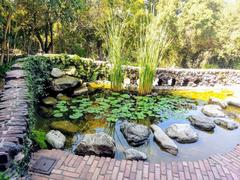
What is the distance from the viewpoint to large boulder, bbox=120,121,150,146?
3.46 meters

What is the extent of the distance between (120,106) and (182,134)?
4.79 ft

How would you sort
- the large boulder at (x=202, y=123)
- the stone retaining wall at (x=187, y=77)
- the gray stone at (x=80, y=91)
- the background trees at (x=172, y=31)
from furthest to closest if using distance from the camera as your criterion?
the background trees at (x=172, y=31)
the stone retaining wall at (x=187, y=77)
the gray stone at (x=80, y=91)
the large boulder at (x=202, y=123)

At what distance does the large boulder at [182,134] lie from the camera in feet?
11.8

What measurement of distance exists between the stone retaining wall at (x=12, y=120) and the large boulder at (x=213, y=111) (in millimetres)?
3333

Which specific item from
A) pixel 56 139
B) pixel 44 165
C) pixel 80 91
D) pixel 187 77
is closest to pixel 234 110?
pixel 187 77

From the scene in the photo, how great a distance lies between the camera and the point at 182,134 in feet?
12.0

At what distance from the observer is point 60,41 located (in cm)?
1034

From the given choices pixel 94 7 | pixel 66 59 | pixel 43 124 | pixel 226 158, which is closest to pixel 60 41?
pixel 94 7

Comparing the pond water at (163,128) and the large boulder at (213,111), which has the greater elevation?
the large boulder at (213,111)

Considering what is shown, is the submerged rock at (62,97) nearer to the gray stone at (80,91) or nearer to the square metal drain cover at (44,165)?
the gray stone at (80,91)

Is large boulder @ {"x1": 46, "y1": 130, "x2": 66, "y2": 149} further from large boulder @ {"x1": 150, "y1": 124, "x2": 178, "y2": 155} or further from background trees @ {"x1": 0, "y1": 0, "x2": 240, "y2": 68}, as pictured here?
background trees @ {"x1": 0, "y1": 0, "x2": 240, "y2": 68}

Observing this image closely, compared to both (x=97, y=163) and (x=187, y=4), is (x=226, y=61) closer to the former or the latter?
(x=187, y=4)

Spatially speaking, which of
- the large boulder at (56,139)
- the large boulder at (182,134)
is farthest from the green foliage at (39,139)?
the large boulder at (182,134)

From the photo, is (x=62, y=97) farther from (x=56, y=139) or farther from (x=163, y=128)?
(x=163, y=128)
